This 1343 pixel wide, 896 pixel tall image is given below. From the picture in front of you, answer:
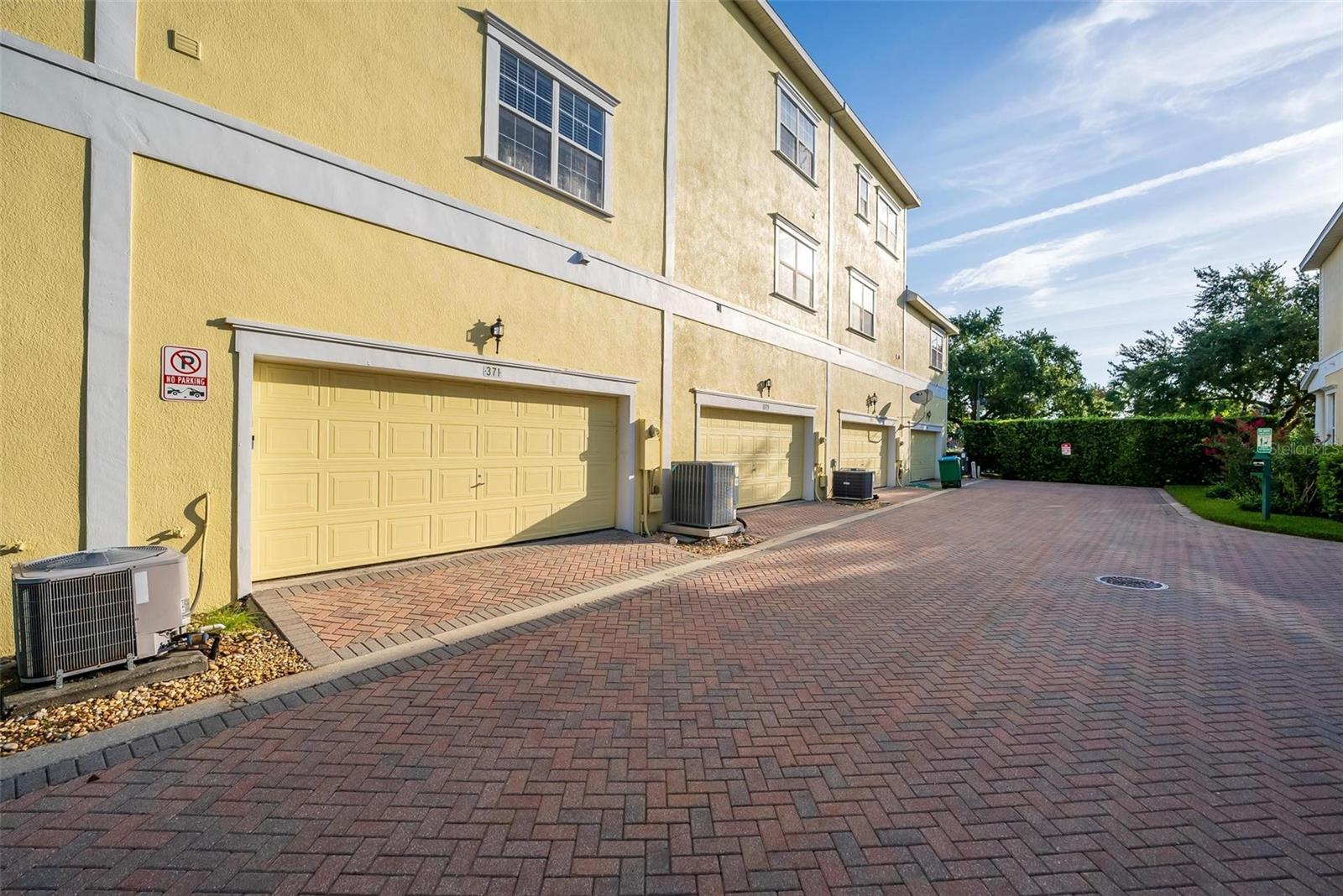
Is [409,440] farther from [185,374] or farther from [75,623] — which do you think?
[75,623]

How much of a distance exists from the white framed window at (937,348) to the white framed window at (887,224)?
506cm

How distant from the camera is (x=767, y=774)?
3.05m

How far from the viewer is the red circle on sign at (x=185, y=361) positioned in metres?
5.06

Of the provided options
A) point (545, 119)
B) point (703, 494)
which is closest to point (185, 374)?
point (545, 119)

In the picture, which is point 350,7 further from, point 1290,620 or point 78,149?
point 1290,620

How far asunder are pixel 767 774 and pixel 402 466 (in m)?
5.61

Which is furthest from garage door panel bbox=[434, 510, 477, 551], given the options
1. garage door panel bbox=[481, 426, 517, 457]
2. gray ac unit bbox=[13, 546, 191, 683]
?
gray ac unit bbox=[13, 546, 191, 683]

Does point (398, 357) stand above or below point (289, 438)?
above

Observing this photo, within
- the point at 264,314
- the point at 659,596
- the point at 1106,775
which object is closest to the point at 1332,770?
the point at 1106,775

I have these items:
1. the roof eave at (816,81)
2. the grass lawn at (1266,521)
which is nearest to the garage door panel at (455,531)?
the roof eave at (816,81)

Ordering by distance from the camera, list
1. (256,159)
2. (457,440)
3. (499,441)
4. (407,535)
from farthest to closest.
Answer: (499,441), (457,440), (407,535), (256,159)

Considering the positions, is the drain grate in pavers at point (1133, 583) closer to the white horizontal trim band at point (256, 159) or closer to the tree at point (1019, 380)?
the white horizontal trim band at point (256, 159)

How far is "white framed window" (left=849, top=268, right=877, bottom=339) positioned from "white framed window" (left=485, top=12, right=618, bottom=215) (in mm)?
10109

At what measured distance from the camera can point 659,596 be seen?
634 centimetres
